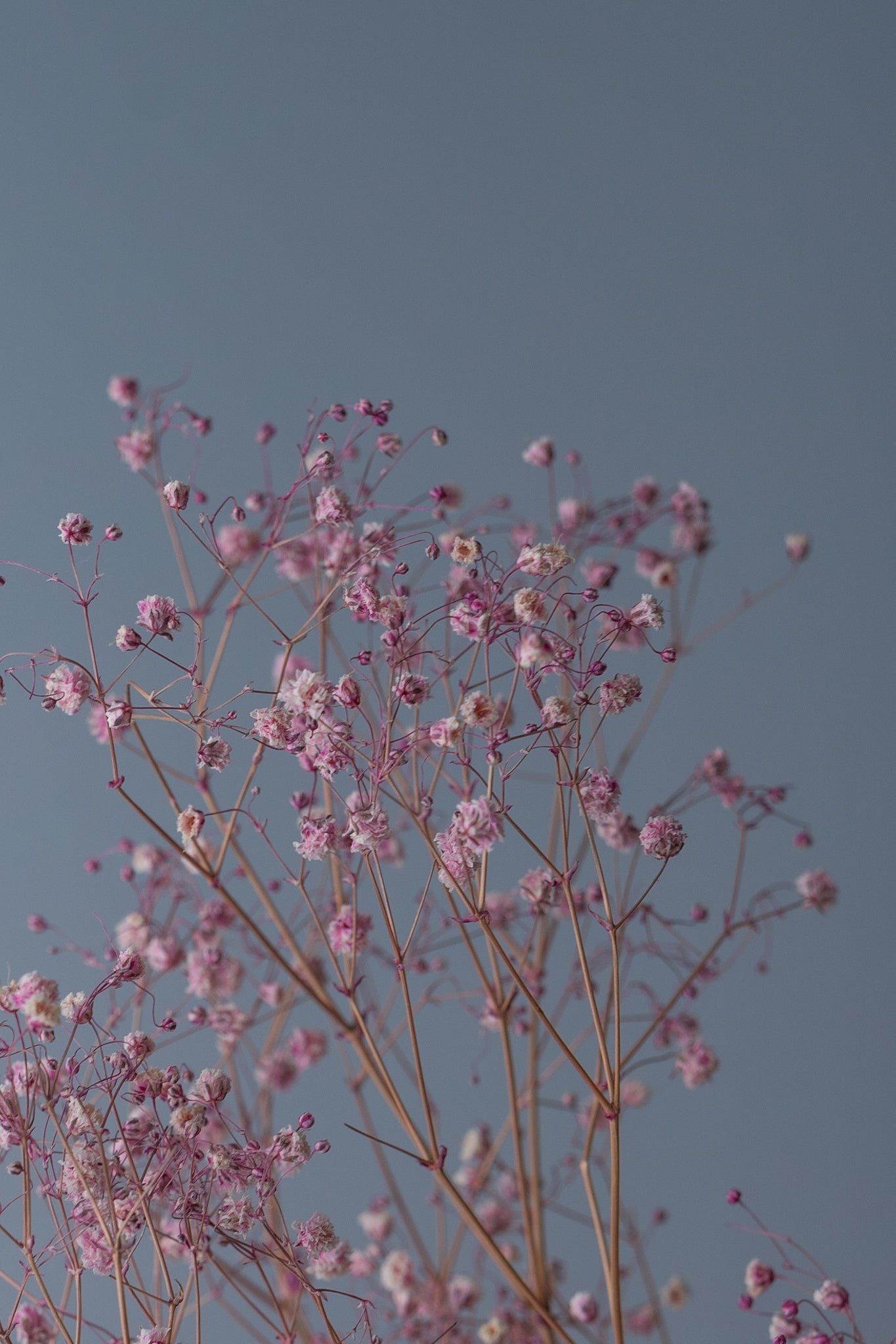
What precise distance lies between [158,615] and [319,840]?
0.21m

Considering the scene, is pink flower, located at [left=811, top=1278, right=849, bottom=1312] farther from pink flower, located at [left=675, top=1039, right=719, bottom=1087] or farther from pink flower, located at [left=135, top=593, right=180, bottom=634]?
pink flower, located at [left=135, top=593, right=180, bottom=634]

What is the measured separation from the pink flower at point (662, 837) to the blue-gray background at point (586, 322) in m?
1.31

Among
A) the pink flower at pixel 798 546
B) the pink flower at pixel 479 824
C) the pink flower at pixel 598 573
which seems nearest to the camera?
the pink flower at pixel 479 824

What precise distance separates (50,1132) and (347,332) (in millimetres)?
1610

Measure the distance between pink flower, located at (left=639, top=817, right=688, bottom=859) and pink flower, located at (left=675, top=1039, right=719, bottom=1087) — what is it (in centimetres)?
59

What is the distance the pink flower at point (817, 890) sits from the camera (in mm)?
1419

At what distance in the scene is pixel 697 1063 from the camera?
1437mm

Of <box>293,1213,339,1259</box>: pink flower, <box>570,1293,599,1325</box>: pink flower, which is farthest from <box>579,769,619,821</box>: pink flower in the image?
<box>570,1293,599,1325</box>: pink flower

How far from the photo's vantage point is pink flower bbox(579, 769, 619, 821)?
947 mm

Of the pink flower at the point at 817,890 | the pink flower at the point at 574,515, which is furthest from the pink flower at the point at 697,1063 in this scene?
the pink flower at the point at 574,515

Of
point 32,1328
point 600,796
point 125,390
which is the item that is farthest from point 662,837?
point 125,390

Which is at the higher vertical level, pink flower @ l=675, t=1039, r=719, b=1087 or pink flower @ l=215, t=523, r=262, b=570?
pink flower @ l=215, t=523, r=262, b=570

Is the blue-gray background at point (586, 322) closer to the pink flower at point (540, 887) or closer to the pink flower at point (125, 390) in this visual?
the pink flower at point (125, 390)

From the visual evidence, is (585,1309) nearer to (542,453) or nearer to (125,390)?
(542,453)
